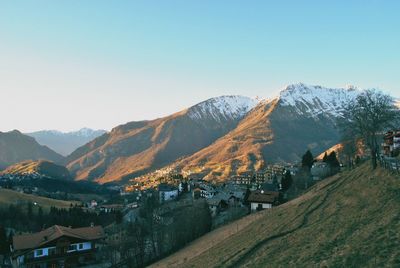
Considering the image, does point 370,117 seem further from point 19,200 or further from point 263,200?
point 19,200

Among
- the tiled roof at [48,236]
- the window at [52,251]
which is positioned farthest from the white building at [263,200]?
the window at [52,251]

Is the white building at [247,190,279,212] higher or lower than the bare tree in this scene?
lower

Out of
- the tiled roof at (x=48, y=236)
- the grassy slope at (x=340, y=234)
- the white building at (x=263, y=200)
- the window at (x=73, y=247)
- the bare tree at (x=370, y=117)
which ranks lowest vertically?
the window at (x=73, y=247)

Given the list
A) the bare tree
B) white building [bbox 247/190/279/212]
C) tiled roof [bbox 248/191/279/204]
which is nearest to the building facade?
white building [bbox 247/190/279/212]

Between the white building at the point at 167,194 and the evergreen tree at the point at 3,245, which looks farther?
the white building at the point at 167,194

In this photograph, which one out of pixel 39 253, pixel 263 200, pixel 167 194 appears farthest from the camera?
pixel 167 194

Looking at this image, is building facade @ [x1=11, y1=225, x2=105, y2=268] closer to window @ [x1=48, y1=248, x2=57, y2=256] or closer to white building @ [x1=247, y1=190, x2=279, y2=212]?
window @ [x1=48, y1=248, x2=57, y2=256]

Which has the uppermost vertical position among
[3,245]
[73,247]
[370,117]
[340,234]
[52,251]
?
[370,117]

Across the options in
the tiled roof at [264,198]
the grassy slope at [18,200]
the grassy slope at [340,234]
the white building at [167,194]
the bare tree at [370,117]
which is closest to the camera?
the grassy slope at [340,234]

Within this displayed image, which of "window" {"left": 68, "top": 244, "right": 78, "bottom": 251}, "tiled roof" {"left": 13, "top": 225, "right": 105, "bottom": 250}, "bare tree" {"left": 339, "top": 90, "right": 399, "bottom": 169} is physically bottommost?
"window" {"left": 68, "top": 244, "right": 78, "bottom": 251}

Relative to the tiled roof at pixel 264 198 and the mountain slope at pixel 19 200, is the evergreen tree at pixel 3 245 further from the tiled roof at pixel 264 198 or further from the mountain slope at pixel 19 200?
the mountain slope at pixel 19 200

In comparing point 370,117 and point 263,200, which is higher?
point 370,117

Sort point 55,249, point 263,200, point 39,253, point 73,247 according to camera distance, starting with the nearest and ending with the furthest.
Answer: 1. point 39,253
2. point 55,249
3. point 73,247
4. point 263,200

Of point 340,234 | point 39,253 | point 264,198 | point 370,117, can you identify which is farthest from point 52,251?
point 370,117
